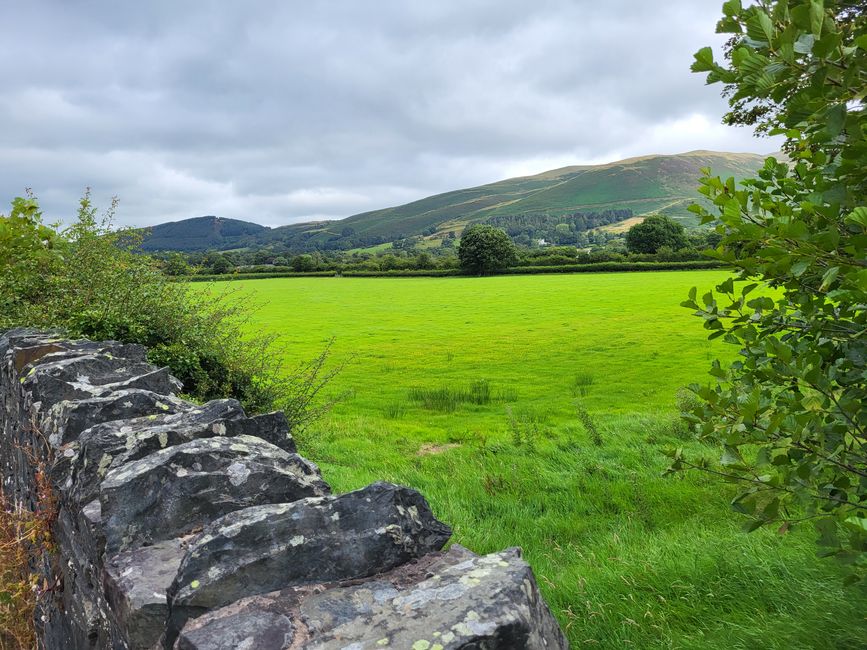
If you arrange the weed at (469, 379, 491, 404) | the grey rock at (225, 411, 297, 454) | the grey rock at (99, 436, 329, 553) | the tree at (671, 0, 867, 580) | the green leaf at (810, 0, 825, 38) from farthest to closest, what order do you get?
the weed at (469, 379, 491, 404) < the grey rock at (225, 411, 297, 454) < the grey rock at (99, 436, 329, 553) < the tree at (671, 0, 867, 580) < the green leaf at (810, 0, 825, 38)

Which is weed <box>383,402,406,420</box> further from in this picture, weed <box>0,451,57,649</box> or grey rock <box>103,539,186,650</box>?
grey rock <box>103,539,186,650</box>

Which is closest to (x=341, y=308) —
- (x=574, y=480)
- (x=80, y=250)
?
(x=80, y=250)

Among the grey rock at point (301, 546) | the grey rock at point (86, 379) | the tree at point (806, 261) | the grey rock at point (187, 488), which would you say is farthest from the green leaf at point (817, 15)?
the grey rock at point (86, 379)

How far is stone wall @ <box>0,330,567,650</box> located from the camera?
71.1 inches

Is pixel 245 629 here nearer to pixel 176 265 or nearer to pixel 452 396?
pixel 176 265

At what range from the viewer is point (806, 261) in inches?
88.8

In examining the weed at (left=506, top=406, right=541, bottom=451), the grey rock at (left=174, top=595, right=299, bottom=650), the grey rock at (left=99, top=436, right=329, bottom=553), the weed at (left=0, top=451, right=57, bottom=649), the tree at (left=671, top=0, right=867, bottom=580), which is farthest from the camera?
the weed at (left=506, top=406, right=541, bottom=451)

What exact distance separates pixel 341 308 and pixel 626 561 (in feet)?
129

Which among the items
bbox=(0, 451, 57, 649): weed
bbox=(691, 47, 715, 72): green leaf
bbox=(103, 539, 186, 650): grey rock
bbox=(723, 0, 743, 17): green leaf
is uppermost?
bbox=(723, 0, 743, 17): green leaf

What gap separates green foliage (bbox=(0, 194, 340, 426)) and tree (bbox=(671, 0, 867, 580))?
6.48 metres

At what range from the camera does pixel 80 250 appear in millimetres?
9430

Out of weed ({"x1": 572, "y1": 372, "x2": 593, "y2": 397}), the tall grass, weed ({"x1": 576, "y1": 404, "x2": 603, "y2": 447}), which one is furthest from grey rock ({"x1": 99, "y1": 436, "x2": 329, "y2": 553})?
weed ({"x1": 572, "y1": 372, "x2": 593, "y2": 397})

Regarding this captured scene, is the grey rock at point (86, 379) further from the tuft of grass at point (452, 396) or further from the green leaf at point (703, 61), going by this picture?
the tuft of grass at point (452, 396)

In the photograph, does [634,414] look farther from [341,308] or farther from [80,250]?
[341,308]
